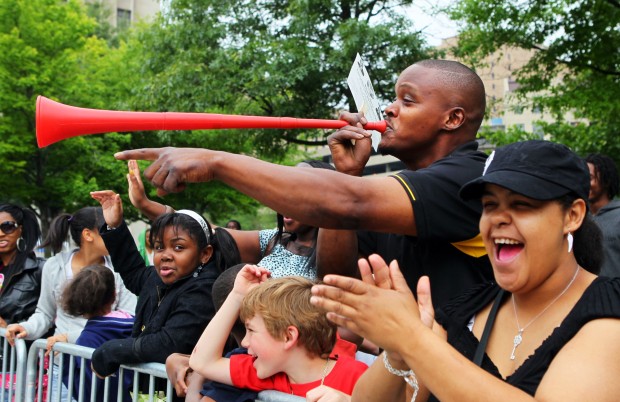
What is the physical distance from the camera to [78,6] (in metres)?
24.2

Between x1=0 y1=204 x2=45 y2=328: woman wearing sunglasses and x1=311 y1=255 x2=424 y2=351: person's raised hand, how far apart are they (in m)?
5.11

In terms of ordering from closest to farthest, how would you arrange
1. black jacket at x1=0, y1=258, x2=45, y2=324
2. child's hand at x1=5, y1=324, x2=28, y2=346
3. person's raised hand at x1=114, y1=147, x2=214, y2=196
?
person's raised hand at x1=114, y1=147, x2=214, y2=196 → child's hand at x1=5, y1=324, x2=28, y2=346 → black jacket at x1=0, y1=258, x2=45, y2=324

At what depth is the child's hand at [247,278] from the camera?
3.47 meters

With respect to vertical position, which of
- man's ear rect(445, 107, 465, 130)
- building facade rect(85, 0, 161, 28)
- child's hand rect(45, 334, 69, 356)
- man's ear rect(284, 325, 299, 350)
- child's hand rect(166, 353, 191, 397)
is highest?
building facade rect(85, 0, 161, 28)

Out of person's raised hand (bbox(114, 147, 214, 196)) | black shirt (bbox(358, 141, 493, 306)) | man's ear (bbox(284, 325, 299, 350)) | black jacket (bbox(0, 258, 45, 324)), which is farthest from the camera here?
black jacket (bbox(0, 258, 45, 324))

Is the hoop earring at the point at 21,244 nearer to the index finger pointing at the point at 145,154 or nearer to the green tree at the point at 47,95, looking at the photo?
the index finger pointing at the point at 145,154

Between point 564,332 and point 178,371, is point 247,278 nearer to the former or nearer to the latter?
point 178,371

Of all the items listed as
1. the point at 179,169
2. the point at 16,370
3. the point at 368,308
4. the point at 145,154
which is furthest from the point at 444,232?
the point at 16,370

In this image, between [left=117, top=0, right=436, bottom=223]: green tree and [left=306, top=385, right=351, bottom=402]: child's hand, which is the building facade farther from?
[left=306, top=385, right=351, bottom=402]: child's hand

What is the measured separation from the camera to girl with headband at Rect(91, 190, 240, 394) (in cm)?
413

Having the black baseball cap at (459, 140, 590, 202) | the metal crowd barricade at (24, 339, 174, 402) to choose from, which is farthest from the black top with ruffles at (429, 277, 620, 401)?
the metal crowd barricade at (24, 339, 174, 402)

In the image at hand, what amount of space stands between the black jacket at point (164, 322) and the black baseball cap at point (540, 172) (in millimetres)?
2429

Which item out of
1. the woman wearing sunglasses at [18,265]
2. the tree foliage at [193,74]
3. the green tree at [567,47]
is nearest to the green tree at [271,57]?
the tree foliage at [193,74]

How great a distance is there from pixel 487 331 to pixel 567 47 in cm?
1251
